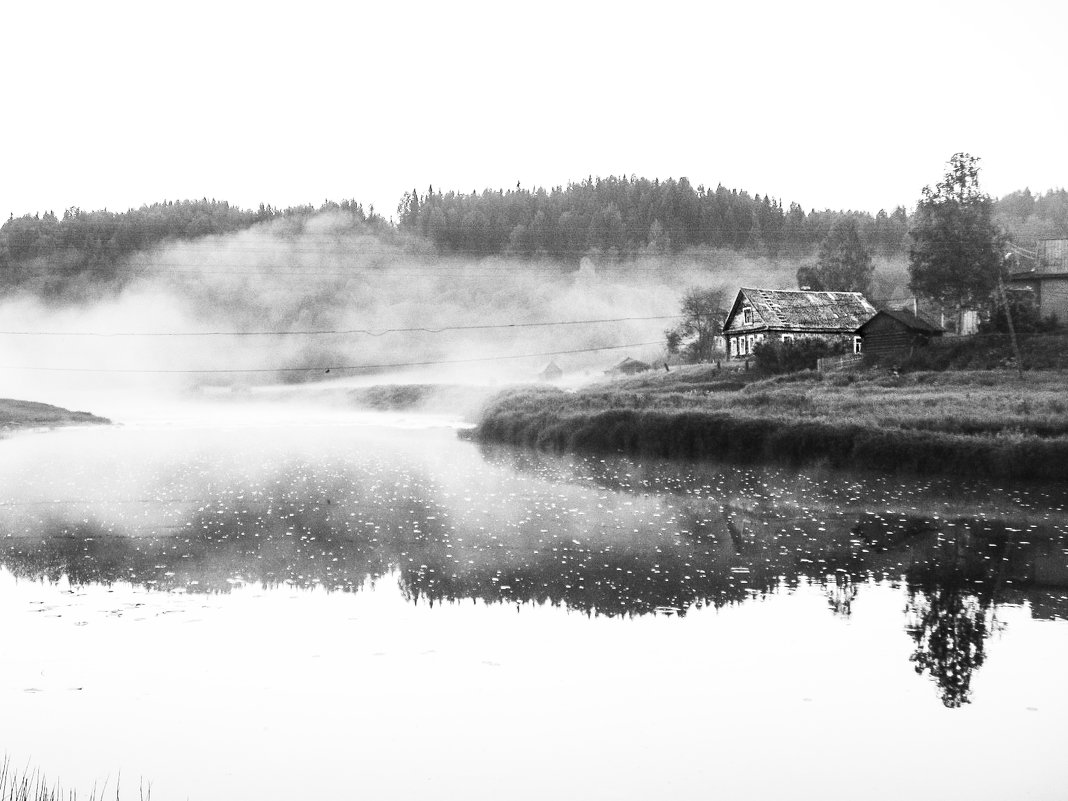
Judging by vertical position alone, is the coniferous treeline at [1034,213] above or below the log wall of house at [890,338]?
above

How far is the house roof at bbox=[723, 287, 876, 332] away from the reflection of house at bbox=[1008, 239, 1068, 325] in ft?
46.2

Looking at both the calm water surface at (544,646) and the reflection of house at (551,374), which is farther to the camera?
the reflection of house at (551,374)

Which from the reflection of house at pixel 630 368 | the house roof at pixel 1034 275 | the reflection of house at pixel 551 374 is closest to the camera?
the house roof at pixel 1034 275

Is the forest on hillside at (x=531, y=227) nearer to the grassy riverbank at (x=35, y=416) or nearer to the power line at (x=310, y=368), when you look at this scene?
the power line at (x=310, y=368)

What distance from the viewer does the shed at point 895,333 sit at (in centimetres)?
6306

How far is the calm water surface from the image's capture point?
1159 centimetres

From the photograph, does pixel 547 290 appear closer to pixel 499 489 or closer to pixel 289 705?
pixel 499 489

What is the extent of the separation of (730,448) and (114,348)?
3856 inches

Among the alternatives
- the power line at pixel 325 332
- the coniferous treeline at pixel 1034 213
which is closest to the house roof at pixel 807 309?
the power line at pixel 325 332

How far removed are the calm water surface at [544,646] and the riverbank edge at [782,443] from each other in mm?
2422

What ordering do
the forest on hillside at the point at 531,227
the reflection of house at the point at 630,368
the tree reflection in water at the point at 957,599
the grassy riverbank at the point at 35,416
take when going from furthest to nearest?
the forest on hillside at the point at 531,227 < the reflection of house at the point at 630,368 < the grassy riverbank at the point at 35,416 < the tree reflection in water at the point at 957,599

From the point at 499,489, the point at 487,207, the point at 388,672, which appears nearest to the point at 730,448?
the point at 499,489

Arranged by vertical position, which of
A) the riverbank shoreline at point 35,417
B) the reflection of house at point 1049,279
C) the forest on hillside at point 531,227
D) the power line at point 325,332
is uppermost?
the forest on hillside at point 531,227

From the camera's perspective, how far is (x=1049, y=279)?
62.1m
